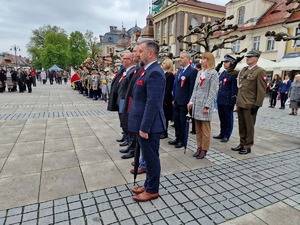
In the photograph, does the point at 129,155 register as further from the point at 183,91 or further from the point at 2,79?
the point at 2,79

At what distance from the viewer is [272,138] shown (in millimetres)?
5629

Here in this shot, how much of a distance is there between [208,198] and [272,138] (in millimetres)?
3908

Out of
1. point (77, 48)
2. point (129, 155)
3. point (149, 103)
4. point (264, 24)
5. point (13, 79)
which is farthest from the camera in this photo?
point (77, 48)

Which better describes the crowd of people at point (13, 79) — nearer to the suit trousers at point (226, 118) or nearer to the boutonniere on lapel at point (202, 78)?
the suit trousers at point (226, 118)

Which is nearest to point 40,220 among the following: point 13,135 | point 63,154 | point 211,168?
point 63,154

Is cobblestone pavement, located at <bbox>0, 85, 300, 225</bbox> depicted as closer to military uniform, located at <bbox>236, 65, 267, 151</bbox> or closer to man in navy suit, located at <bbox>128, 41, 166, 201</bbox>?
man in navy suit, located at <bbox>128, 41, 166, 201</bbox>

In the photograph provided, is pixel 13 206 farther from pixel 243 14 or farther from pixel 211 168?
pixel 243 14

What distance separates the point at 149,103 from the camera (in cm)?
230

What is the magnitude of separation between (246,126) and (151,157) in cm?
266

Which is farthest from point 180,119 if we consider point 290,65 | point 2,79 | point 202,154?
point 2,79

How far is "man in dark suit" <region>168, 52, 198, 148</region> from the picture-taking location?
4.29 meters

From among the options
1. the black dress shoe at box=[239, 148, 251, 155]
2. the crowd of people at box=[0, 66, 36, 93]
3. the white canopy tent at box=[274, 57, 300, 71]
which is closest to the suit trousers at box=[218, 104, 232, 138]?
the black dress shoe at box=[239, 148, 251, 155]

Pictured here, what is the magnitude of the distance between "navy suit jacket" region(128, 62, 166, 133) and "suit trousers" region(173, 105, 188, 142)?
2080 millimetres

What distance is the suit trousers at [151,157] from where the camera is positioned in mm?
2479
